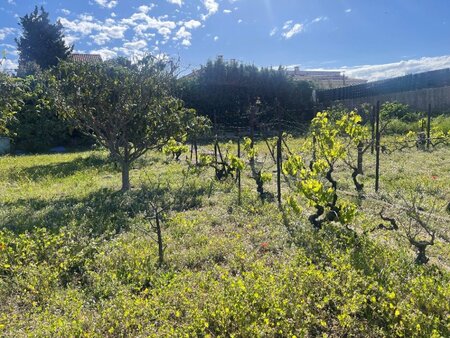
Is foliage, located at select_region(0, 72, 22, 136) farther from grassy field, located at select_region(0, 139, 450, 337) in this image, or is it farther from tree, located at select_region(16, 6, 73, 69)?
tree, located at select_region(16, 6, 73, 69)

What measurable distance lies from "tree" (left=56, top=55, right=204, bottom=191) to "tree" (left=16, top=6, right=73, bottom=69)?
16.4 meters

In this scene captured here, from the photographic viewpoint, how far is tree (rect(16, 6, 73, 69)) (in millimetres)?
20688

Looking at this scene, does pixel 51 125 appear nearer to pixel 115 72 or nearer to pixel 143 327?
pixel 115 72

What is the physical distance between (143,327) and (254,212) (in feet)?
8.99

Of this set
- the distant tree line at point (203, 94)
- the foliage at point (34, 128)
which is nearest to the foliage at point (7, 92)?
the distant tree line at point (203, 94)

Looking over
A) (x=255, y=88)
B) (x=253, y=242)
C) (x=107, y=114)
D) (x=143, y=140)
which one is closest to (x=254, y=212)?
(x=253, y=242)

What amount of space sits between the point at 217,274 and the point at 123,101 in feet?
14.6

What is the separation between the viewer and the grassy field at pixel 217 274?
93.4 inches

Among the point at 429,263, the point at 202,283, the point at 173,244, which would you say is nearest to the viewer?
the point at 202,283

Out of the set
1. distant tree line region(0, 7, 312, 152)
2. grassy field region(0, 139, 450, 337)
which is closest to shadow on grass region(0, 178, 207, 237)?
grassy field region(0, 139, 450, 337)

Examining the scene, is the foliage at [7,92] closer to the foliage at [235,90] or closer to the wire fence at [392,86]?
the foliage at [235,90]

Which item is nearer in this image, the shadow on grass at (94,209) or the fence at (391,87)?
the shadow on grass at (94,209)

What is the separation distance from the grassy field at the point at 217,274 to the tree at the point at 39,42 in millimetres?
18192

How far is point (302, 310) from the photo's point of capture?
A: 7.98ft
